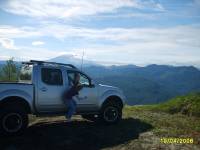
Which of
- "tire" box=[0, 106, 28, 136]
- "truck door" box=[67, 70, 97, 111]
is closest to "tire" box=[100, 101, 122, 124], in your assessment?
"truck door" box=[67, 70, 97, 111]

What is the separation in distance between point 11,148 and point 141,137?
173 inches

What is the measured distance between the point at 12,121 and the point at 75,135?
2.22 meters

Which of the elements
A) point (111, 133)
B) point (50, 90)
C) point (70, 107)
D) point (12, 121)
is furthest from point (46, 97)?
point (111, 133)

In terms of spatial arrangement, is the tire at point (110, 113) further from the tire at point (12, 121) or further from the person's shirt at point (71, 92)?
the tire at point (12, 121)

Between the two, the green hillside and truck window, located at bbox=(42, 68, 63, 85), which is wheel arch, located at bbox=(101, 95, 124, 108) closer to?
truck window, located at bbox=(42, 68, 63, 85)

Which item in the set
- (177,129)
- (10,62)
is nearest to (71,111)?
(177,129)

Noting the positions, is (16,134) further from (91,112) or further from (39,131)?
(91,112)

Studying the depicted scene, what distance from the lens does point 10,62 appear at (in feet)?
188

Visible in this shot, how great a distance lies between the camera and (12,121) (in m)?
11.0

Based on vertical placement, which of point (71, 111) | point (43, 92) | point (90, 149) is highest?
point (43, 92)

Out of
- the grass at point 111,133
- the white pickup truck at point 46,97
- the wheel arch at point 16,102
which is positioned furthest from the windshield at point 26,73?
the grass at point 111,133

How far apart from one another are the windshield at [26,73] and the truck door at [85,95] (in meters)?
1.55

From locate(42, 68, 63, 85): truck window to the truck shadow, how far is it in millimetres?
1797

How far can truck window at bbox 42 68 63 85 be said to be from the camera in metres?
12.1
